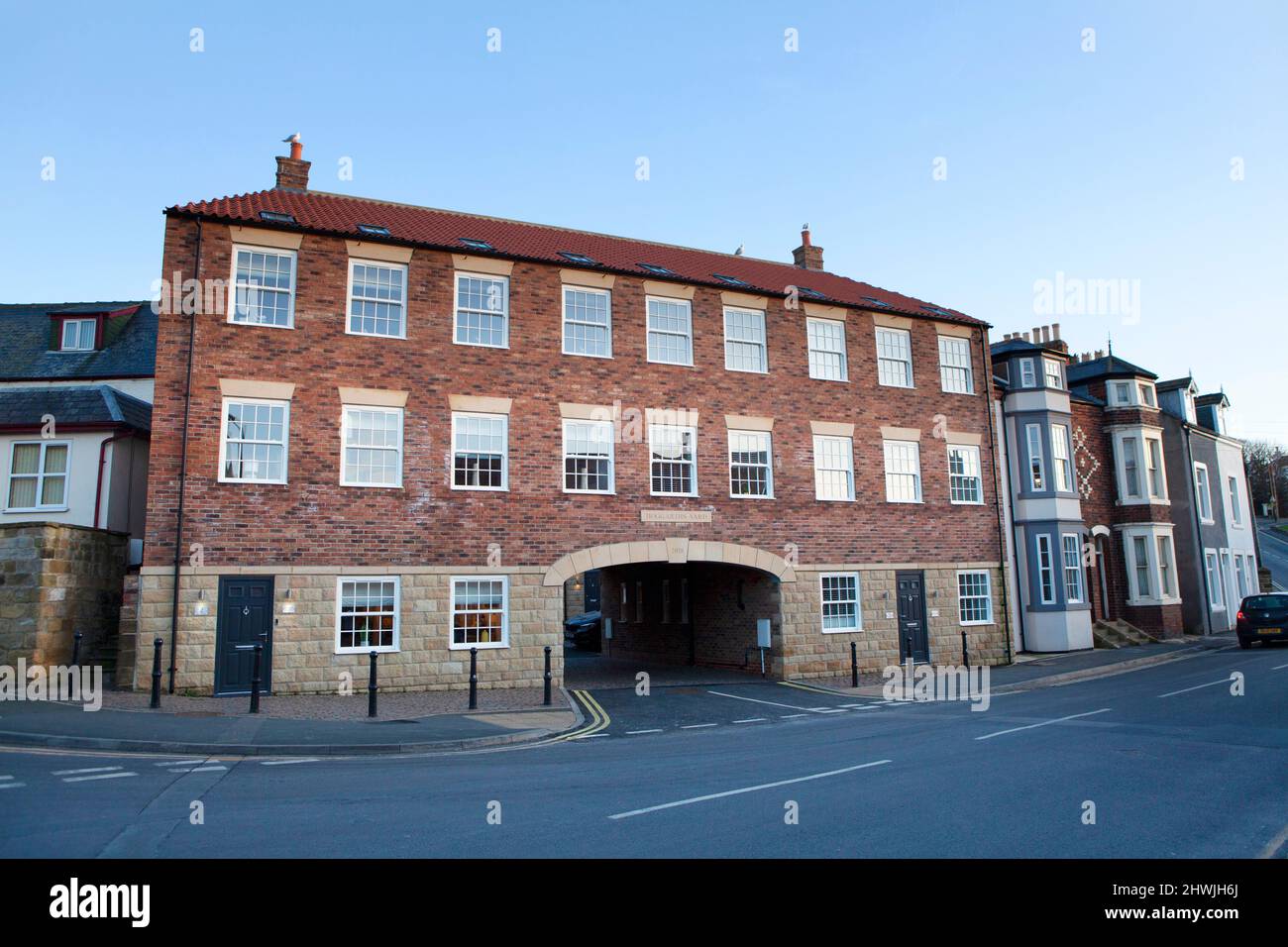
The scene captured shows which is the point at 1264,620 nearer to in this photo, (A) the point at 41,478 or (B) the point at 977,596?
(B) the point at 977,596

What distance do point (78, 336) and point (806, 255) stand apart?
2296cm

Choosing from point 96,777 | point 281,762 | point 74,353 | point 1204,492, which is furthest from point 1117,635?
point 74,353

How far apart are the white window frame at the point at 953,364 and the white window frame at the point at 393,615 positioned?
1657cm

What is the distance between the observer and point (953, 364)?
992 inches

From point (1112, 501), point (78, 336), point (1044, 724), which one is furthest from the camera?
point (1112, 501)

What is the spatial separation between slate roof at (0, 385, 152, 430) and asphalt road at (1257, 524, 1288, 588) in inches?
2241

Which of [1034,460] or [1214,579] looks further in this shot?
[1214,579]

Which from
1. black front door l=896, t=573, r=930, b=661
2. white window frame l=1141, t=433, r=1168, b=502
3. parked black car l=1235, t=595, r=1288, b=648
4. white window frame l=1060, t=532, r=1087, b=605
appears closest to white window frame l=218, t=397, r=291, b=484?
black front door l=896, t=573, r=930, b=661

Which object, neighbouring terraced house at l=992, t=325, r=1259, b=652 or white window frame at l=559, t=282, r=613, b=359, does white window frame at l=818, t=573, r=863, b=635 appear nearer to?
neighbouring terraced house at l=992, t=325, r=1259, b=652

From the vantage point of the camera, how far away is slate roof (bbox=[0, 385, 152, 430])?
19.0 metres

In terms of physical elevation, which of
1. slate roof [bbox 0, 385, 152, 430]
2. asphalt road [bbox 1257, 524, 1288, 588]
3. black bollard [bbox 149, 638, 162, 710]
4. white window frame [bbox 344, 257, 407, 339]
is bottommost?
black bollard [bbox 149, 638, 162, 710]

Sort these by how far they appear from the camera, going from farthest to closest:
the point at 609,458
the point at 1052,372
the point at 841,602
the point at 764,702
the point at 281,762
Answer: the point at 1052,372, the point at 841,602, the point at 609,458, the point at 764,702, the point at 281,762

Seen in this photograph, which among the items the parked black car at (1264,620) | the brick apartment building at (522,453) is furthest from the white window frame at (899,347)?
the parked black car at (1264,620)

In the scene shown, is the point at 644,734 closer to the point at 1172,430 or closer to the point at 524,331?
the point at 524,331
